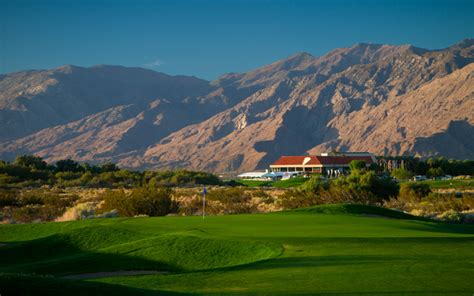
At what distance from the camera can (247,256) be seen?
16.0 metres

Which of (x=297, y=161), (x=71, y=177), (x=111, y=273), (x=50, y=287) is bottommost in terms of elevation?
(x=111, y=273)

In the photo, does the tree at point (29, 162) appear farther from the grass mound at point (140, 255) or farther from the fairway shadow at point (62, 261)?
the grass mound at point (140, 255)

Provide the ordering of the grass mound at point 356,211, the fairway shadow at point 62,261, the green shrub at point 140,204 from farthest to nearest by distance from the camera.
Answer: the green shrub at point 140,204 < the grass mound at point 356,211 < the fairway shadow at point 62,261

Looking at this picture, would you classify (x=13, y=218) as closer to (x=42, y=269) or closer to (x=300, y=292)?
(x=42, y=269)

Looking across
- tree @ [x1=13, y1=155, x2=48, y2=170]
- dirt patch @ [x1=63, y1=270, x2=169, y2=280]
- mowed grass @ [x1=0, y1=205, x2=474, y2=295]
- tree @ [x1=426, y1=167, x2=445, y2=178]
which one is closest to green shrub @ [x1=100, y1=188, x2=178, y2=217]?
mowed grass @ [x1=0, y1=205, x2=474, y2=295]

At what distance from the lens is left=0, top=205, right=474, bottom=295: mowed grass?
36.9 feet

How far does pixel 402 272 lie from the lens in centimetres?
1250

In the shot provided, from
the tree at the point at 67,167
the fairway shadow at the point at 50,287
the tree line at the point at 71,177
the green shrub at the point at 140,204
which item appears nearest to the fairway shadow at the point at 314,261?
the fairway shadow at the point at 50,287

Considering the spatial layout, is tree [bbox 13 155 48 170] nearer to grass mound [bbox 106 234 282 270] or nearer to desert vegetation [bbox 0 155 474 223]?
desert vegetation [bbox 0 155 474 223]

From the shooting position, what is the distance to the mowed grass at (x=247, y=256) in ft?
36.9

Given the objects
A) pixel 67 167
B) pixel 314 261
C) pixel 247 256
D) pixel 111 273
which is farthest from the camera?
pixel 67 167

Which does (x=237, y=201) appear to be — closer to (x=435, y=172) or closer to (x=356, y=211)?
(x=356, y=211)

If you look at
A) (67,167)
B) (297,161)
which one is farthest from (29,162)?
(297,161)

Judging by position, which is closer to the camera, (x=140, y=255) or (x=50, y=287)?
(x=50, y=287)
